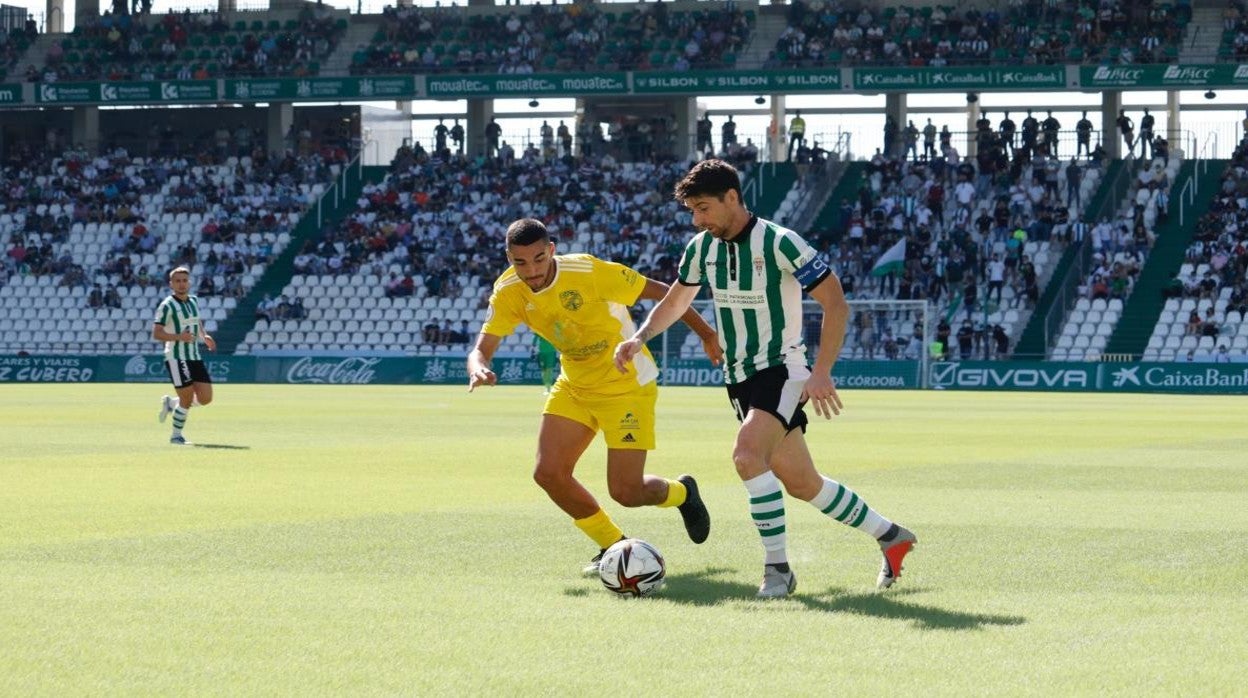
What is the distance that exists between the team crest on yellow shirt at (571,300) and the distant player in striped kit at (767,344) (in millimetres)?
837

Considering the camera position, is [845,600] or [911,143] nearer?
[845,600]

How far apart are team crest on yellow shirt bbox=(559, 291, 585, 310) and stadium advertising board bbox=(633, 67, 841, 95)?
4649 centimetres

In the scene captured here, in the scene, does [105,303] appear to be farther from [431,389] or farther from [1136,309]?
[1136,309]

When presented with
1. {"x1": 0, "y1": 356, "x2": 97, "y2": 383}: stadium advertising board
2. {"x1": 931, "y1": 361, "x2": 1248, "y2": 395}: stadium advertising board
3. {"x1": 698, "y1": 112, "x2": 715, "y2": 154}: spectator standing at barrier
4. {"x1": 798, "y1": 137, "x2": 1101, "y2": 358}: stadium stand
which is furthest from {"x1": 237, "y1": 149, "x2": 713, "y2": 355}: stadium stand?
{"x1": 931, "y1": 361, "x2": 1248, "y2": 395}: stadium advertising board

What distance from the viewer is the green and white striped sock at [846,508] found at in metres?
9.23

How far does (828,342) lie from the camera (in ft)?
29.1

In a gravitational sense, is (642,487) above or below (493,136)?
below

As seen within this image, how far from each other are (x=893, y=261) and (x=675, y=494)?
39309 mm

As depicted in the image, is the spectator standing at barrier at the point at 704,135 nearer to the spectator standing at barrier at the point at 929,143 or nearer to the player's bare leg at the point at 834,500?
the spectator standing at barrier at the point at 929,143

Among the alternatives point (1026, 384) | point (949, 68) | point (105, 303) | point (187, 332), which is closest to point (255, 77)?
point (105, 303)

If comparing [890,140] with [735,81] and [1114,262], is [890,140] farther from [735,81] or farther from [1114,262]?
[1114,262]

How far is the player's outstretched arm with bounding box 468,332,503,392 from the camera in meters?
9.61

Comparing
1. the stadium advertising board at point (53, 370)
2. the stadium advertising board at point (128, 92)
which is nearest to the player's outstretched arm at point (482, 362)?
the stadium advertising board at point (53, 370)

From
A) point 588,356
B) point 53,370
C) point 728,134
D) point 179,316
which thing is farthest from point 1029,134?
point 588,356
